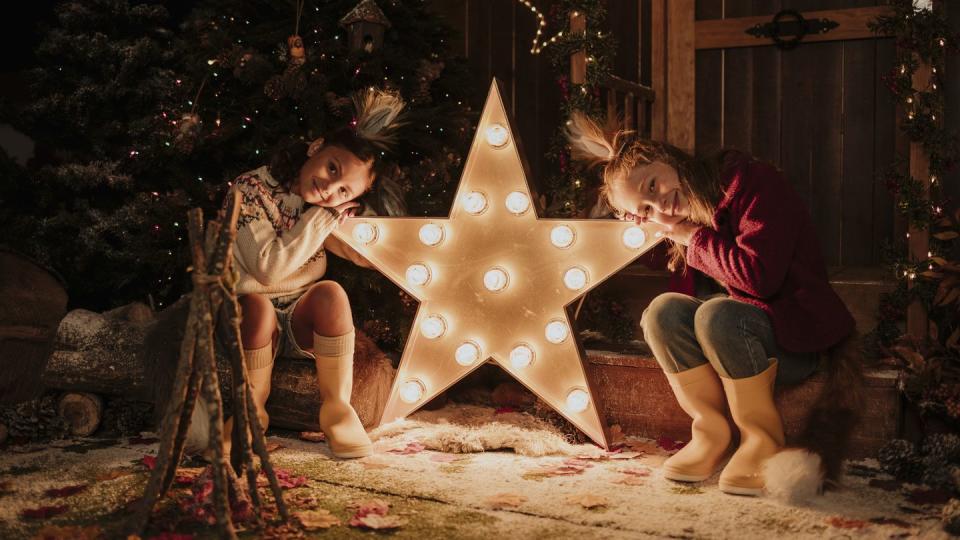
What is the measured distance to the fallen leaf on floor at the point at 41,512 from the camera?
2865 mm

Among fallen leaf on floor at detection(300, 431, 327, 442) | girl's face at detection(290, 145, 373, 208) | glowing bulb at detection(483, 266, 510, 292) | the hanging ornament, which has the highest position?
the hanging ornament

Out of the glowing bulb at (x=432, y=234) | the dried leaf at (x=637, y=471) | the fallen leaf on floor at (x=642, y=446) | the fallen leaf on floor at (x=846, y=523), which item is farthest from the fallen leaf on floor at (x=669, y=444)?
the glowing bulb at (x=432, y=234)

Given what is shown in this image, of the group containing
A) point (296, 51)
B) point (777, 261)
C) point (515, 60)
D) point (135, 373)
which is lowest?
point (135, 373)

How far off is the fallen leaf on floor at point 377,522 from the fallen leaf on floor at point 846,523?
128 cm

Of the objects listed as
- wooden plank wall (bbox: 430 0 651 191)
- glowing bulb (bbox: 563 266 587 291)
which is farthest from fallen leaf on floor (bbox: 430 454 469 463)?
wooden plank wall (bbox: 430 0 651 191)

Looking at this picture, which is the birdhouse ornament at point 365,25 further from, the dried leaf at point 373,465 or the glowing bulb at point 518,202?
the dried leaf at point 373,465

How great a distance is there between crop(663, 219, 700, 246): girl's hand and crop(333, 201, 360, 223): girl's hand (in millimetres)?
1206

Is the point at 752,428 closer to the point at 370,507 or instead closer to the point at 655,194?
the point at 655,194

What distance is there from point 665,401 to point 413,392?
1.03 metres

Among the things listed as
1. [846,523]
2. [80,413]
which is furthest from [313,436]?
[846,523]

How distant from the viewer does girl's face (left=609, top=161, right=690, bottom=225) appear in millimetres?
3289

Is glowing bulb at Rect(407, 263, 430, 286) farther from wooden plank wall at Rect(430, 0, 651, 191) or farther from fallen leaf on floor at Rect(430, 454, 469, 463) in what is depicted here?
wooden plank wall at Rect(430, 0, 651, 191)

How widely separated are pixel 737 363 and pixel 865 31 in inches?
118

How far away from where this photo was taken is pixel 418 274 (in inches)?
148
